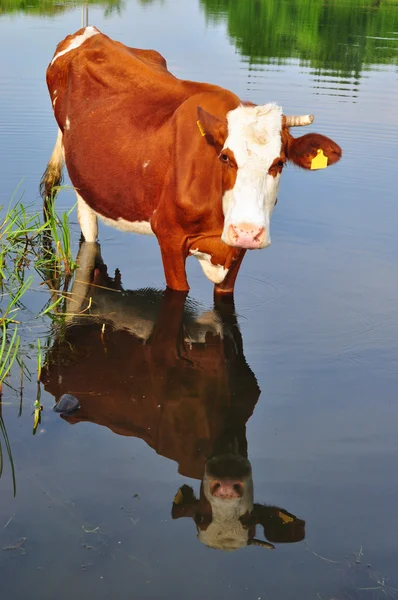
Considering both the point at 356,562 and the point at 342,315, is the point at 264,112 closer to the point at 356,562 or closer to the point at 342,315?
the point at 342,315

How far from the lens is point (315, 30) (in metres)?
29.8

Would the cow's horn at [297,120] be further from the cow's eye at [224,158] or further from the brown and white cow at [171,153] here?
the cow's eye at [224,158]

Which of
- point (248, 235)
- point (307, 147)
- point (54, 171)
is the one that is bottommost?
point (54, 171)

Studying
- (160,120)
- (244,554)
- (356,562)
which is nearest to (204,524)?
(244,554)

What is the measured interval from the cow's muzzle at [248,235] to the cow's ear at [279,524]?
191 cm

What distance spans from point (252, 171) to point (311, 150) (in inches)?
23.2

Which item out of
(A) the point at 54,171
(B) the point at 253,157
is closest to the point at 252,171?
(B) the point at 253,157

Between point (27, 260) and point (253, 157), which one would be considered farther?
point (27, 260)

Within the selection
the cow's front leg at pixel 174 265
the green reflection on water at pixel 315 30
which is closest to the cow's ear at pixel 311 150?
the cow's front leg at pixel 174 265

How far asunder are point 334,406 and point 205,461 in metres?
1.12

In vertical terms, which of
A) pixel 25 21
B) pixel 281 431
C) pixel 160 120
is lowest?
pixel 25 21

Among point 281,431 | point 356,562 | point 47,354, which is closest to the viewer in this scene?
point 356,562

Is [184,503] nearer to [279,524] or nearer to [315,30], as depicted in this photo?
[279,524]

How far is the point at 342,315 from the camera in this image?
274 inches
